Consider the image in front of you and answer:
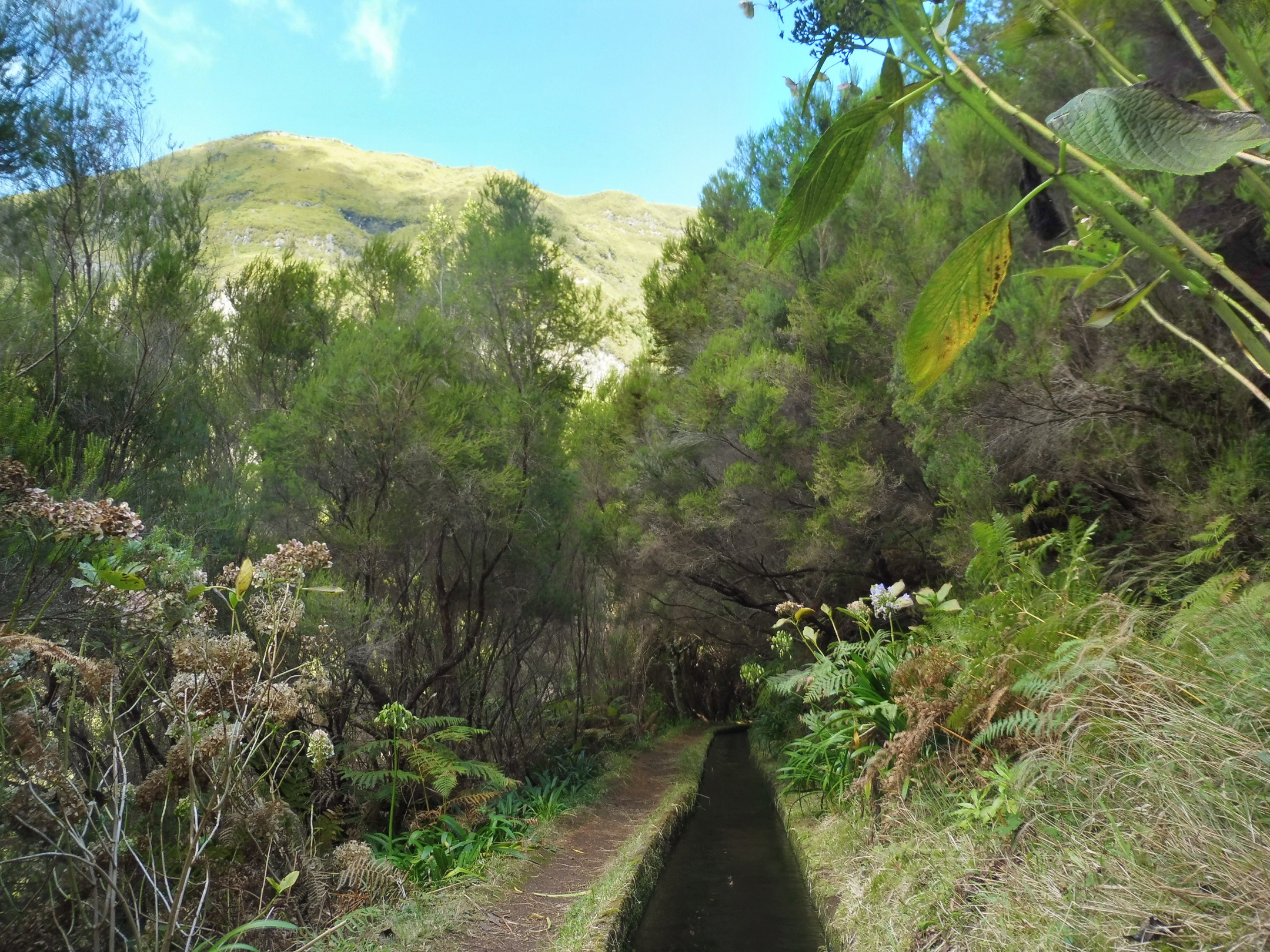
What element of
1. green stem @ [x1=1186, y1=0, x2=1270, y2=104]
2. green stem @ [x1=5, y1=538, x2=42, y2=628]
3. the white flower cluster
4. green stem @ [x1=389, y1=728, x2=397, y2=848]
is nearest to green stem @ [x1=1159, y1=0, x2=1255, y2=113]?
green stem @ [x1=1186, y1=0, x2=1270, y2=104]

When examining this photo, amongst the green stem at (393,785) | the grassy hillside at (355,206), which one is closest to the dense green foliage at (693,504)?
the green stem at (393,785)

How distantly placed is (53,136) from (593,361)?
6819mm

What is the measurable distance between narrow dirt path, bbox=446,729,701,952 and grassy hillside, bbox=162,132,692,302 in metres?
5.35

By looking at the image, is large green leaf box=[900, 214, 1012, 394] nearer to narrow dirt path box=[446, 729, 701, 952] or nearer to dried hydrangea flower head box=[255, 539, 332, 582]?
dried hydrangea flower head box=[255, 539, 332, 582]

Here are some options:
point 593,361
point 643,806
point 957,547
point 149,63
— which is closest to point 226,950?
point 149,63

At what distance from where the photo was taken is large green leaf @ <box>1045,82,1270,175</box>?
0.41 metres

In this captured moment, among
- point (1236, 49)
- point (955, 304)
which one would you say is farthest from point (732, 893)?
point (1236, 49)

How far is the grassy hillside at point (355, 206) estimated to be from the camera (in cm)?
1038

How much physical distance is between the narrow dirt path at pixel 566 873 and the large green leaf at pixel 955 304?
180 inches

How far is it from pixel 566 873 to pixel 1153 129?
21.1ft

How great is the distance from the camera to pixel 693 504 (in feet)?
31.4

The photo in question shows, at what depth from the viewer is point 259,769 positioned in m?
4.82

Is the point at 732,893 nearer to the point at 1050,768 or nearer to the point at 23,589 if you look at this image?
the point at 1050,768

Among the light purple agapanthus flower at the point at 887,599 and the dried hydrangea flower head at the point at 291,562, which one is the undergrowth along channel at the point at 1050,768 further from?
the dried hydrangea flower head at the point at 291,562
